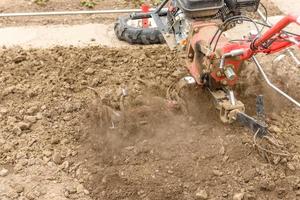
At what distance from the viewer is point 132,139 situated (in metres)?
5.14

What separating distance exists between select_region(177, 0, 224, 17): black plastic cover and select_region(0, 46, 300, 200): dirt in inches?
26.4

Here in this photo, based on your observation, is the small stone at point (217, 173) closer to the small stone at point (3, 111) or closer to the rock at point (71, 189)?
the rock at point (71, 189)

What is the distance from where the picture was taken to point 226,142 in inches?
200

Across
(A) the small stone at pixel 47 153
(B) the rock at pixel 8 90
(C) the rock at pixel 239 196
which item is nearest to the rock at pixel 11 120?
(B) the rock at pixel 8 90

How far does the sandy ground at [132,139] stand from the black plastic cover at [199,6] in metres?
0.68

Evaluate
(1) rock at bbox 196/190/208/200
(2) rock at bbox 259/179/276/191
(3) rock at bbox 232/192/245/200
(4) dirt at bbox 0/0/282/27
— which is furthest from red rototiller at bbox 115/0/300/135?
(4) dirt at bbox 0/0/282/27

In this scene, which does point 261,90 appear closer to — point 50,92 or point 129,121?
point 129,121

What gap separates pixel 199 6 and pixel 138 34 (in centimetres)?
176

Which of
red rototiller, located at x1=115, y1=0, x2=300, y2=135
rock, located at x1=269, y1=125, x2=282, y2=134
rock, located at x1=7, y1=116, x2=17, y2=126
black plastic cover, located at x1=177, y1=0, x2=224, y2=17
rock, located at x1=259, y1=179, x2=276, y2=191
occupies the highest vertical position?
black plastic cover, located at x1=177, y1=0, x2=224, y2=17

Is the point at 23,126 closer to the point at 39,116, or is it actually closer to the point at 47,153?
the point at 39,116

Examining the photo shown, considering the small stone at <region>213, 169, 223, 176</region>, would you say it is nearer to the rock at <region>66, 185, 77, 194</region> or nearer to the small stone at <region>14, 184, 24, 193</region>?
the rock at <region>66, 185, 77, 194</region>

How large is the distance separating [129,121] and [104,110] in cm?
25

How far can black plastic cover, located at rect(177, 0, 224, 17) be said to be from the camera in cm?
512

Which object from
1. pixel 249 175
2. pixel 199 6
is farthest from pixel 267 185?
pixel 199 6
